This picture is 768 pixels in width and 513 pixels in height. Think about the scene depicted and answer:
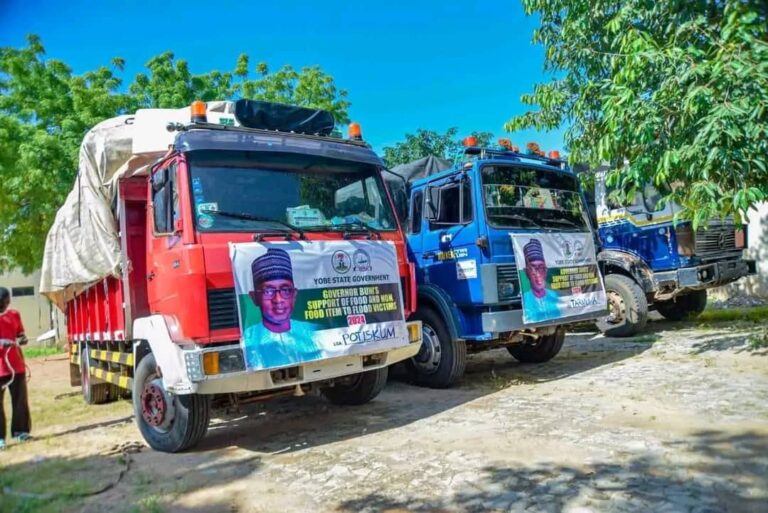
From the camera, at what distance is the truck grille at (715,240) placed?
8.95 meters

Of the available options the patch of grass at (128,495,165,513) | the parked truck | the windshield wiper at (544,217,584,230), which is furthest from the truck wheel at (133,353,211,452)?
the windshield wiper at (544,217,584,230)

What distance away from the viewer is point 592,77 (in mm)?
7281

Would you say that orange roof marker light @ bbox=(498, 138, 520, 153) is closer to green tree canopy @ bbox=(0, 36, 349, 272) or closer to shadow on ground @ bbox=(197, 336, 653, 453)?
shadow on ground @ bbox=(197, 336, 653, 453)

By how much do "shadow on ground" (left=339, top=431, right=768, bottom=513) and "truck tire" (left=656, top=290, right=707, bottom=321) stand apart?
7.25 meters

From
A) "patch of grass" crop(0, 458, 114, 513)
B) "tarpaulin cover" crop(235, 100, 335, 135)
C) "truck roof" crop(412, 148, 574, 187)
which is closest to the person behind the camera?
"patch of grass" crop(0, 458, 114, 513)

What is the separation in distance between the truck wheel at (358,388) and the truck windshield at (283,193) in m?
1.58

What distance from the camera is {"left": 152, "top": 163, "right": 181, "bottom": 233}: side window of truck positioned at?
4.71 meters

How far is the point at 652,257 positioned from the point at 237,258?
7316mm

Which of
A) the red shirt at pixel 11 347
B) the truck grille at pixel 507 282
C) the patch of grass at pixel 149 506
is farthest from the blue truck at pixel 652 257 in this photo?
the red shirt at pixel 11 347

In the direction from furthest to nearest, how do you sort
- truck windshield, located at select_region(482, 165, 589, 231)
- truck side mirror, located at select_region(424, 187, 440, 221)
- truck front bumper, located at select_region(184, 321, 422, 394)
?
truck side mirror, located at select_region(424, 187, 440, 221) < truck windshield, located at select_region(482, 165, 589, 231) < truck front bumper, located at select_region(184, 321, 422, 394)

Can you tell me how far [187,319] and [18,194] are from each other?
37.8 feet

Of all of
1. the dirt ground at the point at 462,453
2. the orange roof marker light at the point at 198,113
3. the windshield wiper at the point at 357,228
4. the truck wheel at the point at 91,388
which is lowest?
the dirt ground at the point at 462,453

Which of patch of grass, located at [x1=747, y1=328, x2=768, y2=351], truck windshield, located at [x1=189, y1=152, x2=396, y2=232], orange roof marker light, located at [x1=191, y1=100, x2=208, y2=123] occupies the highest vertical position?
orange roof marker light, located at [x1=191, y1=100, x2=208, y2=123]

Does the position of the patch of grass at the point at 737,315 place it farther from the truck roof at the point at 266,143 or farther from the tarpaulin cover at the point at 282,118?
the tarpaulin cover at the point at 282,118
